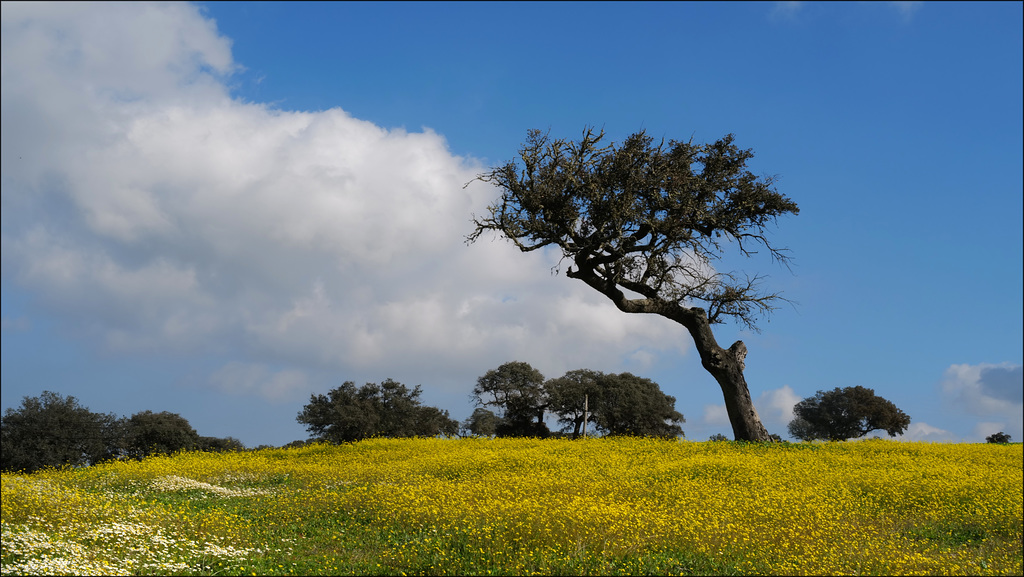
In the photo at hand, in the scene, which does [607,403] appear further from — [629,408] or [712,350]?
[712,350]

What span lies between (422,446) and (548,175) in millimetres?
10721

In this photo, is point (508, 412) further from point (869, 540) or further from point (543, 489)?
point (869, 540)

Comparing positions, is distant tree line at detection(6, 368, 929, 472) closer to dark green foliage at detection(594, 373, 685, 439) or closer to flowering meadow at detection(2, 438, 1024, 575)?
dark green foliage at detection(594, 373, 685, 439)

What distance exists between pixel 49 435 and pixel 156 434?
540 cm

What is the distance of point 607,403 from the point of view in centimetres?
4694

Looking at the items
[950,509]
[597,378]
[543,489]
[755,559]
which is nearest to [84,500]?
[543,489]

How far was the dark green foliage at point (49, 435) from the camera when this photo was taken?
27.2 m

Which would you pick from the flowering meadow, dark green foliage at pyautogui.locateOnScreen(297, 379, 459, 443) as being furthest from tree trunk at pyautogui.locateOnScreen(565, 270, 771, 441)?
dark green foliage at pyautogui.locateOnScreen(297, 379, 459, 443)

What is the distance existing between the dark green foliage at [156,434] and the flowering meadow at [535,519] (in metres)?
12.6

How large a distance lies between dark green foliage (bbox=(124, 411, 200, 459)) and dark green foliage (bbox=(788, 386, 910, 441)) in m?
43.4

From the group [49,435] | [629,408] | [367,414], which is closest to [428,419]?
[367,414]

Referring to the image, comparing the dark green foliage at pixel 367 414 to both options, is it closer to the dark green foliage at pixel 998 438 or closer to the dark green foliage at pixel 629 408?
the dark green foliage at pixel 629 408

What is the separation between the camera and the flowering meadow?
30.2 feet

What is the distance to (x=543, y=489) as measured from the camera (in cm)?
1354
